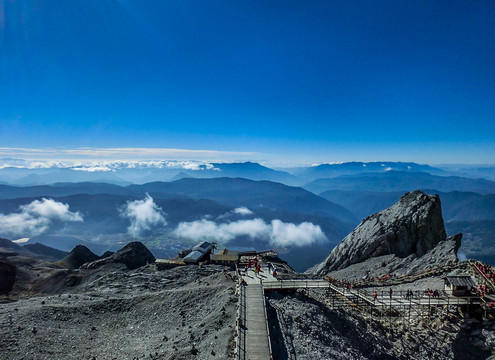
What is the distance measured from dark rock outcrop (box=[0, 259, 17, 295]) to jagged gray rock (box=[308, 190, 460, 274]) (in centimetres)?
8330

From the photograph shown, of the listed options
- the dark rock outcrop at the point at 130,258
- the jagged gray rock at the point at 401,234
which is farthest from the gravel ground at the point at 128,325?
the jagged gray rock at the point at 401,234

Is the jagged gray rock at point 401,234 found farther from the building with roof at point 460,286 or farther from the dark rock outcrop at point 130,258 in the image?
the dark rock outcrop at point 130,258

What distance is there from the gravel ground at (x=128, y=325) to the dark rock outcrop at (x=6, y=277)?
4706cm

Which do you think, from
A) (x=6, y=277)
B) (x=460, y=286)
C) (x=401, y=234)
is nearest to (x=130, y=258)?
(x=6, y=277)

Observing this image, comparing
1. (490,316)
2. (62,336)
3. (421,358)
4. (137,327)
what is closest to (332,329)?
(421,358)

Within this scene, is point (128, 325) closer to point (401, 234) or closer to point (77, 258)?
point (401, 234)

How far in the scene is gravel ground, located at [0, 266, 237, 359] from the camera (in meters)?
26.9

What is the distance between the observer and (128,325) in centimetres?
3494

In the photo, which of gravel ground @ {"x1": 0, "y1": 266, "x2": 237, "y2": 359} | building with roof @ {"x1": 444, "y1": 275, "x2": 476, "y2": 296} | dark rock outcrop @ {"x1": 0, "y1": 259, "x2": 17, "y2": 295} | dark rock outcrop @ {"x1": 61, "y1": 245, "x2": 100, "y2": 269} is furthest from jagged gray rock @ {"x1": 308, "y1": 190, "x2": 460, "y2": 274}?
dark rock outcrop @ {"x1": 61, "y1": 245, "x2": 100, "y2": 269}

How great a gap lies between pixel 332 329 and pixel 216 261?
37986mm

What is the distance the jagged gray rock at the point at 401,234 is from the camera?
2753 inches

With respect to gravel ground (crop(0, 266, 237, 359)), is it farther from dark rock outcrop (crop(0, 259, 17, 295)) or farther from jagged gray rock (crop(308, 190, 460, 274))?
dark rock outcrop (crop(0, 259, 17, 295))

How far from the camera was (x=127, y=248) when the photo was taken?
92.2 meters

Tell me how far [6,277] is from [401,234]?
Answer: 106 m
